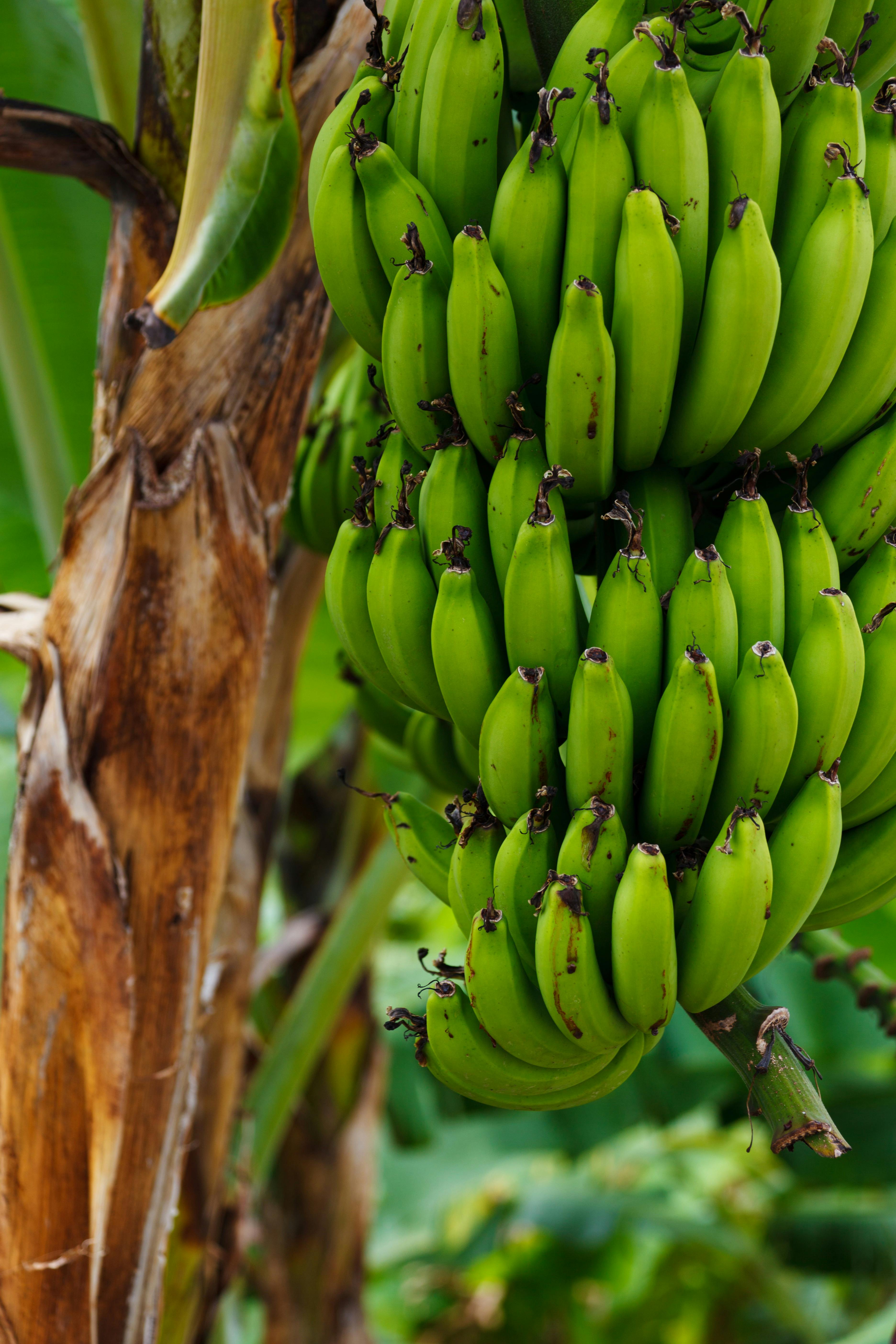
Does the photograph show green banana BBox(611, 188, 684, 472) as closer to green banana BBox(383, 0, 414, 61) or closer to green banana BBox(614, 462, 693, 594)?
green banana BBox(614, 462, 693, 594)

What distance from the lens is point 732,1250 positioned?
2387mm

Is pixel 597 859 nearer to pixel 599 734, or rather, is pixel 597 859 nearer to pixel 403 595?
pixel 599 734

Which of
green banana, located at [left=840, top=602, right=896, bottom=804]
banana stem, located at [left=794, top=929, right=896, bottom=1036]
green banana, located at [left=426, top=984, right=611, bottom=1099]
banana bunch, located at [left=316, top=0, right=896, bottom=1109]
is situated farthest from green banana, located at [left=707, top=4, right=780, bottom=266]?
banana stem, located at [left=794, top=929, right=896, bottom=1036]

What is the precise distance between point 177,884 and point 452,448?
18.3 inches

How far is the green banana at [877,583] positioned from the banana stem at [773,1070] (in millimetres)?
218

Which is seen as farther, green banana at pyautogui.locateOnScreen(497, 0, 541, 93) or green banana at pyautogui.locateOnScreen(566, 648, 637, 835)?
green banana at pyautogui.locateOnScreen(497, 0, 541, 93)

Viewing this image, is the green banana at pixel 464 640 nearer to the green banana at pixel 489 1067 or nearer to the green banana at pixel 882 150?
the green banana at pixel 489 1067

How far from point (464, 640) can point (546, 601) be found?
0.17ft

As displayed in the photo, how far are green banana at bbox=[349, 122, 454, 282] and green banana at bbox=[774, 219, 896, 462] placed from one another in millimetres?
237

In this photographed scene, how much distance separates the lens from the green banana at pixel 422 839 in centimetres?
68

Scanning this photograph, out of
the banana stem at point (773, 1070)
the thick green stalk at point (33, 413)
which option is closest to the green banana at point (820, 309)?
the banana stem at point (773, 1070)

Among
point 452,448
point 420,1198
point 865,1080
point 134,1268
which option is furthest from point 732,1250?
point 452,448

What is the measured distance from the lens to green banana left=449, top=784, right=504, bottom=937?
58cm

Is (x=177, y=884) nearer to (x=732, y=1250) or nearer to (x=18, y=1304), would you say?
(x=18, y=1304)
